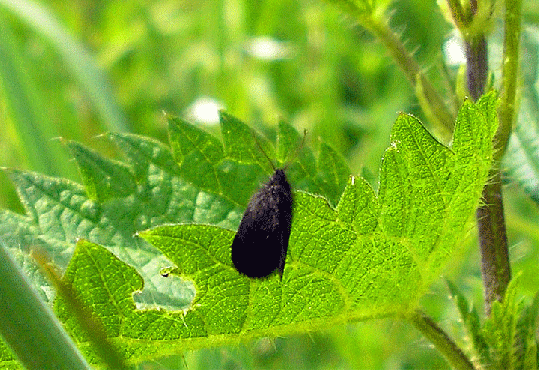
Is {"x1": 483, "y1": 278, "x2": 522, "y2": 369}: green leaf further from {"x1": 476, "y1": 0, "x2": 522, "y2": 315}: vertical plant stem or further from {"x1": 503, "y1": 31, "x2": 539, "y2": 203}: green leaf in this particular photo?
{"x1": 503, "y1": 31, "x2": 539, "y2": 203}: green leaf

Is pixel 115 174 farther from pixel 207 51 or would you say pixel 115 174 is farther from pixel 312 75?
pixel 207 51

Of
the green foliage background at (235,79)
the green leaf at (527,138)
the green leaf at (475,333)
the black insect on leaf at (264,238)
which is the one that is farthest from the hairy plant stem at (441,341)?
the green foliage background at (235,79)

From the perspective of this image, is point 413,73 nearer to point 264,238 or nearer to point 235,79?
point 264,238

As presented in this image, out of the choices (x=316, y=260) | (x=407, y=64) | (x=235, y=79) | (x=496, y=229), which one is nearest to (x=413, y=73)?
(x=407, y=64)

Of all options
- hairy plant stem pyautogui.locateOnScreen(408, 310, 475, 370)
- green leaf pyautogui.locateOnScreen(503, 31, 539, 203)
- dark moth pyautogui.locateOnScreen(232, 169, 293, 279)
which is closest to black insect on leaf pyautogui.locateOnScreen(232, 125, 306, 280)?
dark moth pyautogui.locateOnScreen(232, 169, 293, 279)

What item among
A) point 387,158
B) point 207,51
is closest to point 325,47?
point 207,51

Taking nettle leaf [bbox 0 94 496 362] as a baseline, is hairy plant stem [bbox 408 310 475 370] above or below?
below

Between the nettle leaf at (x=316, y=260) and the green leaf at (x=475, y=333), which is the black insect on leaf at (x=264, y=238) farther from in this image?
the green leaf at (x=475, y=333)
